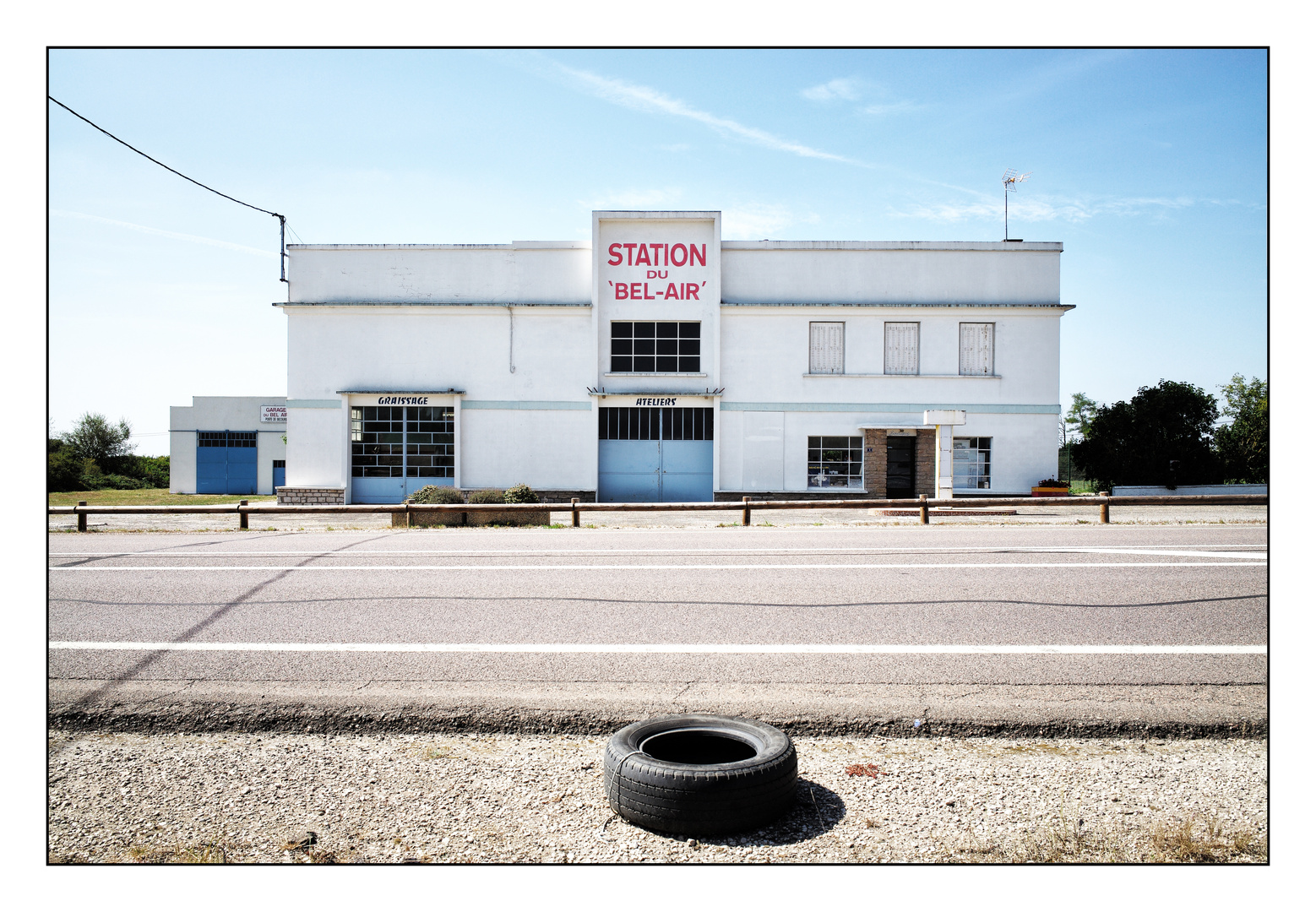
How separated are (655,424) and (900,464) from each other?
8.46 meters

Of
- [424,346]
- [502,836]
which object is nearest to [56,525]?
[424,346]

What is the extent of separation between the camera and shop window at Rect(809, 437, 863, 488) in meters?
23.9

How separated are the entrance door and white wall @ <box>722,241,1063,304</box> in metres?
4.73

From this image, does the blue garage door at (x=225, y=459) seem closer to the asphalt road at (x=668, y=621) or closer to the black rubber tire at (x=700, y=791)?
the asphalt road at (x=668, y=621)

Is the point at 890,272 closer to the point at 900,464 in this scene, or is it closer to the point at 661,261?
the point at 900,464

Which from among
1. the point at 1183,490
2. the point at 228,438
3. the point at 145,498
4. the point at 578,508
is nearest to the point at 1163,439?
the point at 1183,490

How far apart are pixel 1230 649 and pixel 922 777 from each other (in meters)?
3.45

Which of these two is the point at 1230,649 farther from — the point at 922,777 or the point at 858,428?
the point at 858,428

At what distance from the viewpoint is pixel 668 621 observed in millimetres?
6234

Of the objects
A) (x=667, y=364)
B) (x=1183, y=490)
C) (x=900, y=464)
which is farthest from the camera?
(x=1183, y=490)

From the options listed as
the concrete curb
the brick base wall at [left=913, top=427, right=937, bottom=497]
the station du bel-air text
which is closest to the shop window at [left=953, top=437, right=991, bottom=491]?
the brick base wall at [left=913, top=427, right=937, bottom=497]

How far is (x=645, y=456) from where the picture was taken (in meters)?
24.2

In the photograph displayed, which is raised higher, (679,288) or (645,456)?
(679,288)

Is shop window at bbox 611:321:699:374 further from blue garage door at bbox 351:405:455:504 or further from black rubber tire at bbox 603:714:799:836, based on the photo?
black rubber tire at bbox 603:714:799:836
